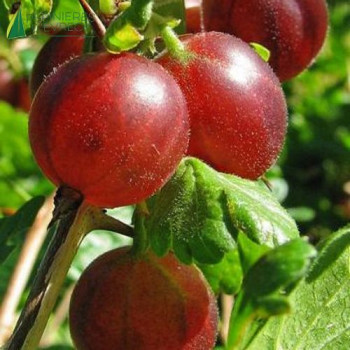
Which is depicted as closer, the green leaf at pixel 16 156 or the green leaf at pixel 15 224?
the green leaf at pixel 15 224

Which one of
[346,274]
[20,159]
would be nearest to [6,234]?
[346,274]

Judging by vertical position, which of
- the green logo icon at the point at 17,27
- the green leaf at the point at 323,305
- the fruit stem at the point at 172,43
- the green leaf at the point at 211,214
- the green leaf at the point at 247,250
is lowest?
the green leaf at the point at 323,305

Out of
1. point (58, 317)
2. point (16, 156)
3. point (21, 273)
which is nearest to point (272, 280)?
point (21, 273)

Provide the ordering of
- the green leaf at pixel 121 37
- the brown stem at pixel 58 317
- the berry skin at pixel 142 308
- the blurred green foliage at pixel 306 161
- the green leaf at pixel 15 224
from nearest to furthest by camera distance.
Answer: the green leaf at pixel 121 37 → the berry skin at pixel 142 308 → the green leaf at pixel 15 224 → the brown stem at pixel 58 317 → the blurred green foliage at pixel 306 161

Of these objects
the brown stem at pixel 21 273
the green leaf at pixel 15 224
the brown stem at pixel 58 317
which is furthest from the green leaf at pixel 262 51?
the brown stem at pixel 58 317

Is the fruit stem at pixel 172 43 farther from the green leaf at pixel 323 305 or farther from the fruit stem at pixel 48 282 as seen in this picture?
the green leaf at pixel 323 305
